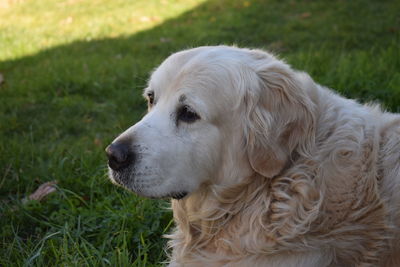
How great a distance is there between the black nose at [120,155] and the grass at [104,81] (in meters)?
0.51

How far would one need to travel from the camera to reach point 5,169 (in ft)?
12.6

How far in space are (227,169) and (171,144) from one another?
0.29 m

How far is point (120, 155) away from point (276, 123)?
73 centimetres

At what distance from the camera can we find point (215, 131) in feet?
8.11

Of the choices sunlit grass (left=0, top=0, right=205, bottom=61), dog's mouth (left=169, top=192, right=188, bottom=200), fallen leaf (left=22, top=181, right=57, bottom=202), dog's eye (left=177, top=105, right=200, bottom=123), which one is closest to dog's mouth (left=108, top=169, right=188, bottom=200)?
dog's mouth (left=169, top=192, right=188, bottom=200)

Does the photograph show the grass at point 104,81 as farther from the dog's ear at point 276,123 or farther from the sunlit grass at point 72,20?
the dog's ear at point 276,123

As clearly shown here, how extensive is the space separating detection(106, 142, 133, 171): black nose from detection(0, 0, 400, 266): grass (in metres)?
0.51

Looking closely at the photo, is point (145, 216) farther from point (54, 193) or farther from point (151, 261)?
point (54, 193)

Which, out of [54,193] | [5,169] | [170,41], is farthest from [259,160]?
[170,41]

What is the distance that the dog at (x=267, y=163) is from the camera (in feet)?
7.64

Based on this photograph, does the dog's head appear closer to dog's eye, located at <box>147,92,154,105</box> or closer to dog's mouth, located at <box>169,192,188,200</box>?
dog's mouth, located at <box>169,192,188,200</box>

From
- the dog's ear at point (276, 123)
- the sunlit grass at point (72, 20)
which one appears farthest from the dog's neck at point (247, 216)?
the sunlit grass at point (72, 20)

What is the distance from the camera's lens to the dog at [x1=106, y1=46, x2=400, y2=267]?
7.64 ft

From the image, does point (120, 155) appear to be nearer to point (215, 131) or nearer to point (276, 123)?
point (215, 131)
